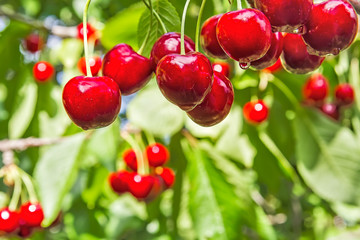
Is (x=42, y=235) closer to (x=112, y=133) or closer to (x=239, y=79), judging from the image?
(x=112, y=133)

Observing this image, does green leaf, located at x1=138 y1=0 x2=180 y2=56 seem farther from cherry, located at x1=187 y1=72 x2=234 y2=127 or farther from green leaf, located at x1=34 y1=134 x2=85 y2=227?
green leaf, located at x1=34 y1=134 x2=85 y2=227

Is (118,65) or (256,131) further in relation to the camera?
(256,131)

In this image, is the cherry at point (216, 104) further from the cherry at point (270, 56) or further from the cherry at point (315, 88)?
the cherry at point (315, 88)

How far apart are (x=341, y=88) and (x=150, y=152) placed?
3.04 feet

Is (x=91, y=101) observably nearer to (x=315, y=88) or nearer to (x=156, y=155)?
(x=156, y=155)

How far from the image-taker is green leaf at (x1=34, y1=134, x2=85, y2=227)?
1642 millimetres

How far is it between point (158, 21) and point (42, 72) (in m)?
1.60

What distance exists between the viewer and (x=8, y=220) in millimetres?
2039

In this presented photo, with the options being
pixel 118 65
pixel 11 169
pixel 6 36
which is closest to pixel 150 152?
pixel 11 169

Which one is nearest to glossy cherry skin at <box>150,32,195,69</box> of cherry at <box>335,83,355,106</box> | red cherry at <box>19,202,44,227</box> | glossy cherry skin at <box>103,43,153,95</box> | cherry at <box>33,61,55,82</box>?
glossy cherry skin at <box>103,43,153,95</box>

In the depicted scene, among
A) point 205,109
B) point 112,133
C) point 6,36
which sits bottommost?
point 112,133

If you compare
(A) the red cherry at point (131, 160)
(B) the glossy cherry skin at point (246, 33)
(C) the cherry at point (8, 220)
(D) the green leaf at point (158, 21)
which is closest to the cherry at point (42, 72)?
(A) the red cherry at point (131, 160)

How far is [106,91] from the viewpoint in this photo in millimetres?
779

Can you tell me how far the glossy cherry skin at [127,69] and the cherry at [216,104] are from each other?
0.39 feet
